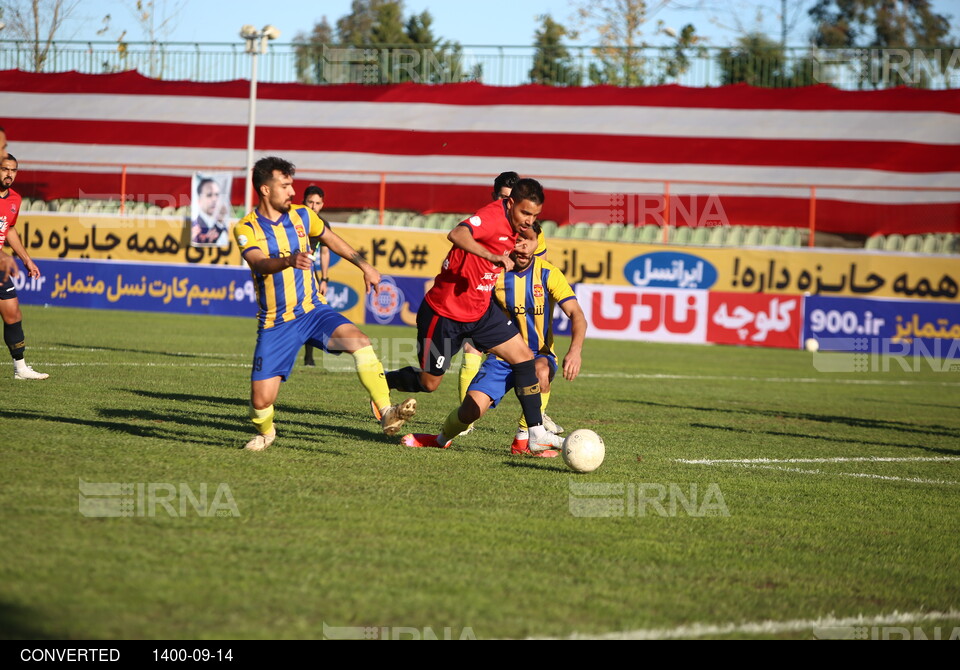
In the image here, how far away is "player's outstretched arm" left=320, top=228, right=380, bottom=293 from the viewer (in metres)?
7.42

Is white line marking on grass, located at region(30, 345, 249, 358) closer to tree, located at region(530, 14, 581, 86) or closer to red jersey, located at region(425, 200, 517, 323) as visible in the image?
red jersey, located at region(425, 200, 517, 323)

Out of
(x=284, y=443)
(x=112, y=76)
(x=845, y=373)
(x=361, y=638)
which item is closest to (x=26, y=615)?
(x=361, y=638)

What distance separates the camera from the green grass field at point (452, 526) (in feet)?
13.7

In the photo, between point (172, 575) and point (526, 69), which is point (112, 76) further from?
point (172, 575)

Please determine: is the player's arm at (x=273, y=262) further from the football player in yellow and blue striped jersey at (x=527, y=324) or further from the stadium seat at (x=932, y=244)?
the stadium seat at (x=932, y=244)

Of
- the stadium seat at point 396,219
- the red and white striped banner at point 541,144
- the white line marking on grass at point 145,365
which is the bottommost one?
the white line marking on grass at point 145,365

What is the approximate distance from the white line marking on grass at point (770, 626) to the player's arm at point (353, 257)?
369 centimetres

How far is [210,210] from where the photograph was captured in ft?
86.4

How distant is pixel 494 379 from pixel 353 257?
4.48 ft

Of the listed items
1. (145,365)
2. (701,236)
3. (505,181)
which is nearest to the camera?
(505,181)

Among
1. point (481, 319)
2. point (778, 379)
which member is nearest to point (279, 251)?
point (481, 319)

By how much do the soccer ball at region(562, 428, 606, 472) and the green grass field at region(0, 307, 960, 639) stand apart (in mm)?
88

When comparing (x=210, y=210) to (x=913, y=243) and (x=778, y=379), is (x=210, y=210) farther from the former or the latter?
(x=913, y=243)

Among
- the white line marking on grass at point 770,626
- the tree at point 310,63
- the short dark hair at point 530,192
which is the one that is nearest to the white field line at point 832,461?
the short dark hair at point 530,192
